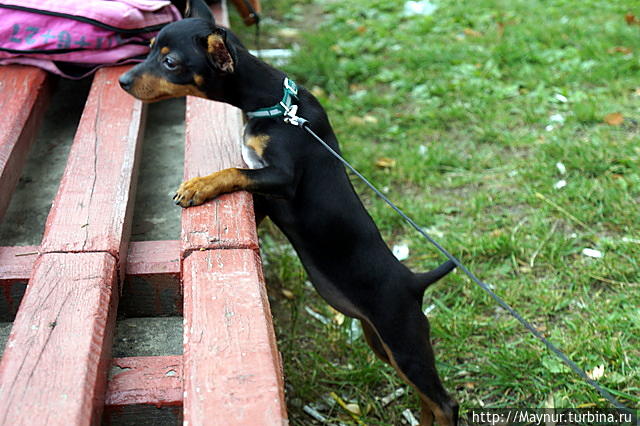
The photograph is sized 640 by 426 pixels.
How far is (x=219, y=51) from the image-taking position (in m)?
2.44

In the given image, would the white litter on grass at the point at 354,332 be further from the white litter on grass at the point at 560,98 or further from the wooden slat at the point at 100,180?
the white litter on grass at the point at 560,98

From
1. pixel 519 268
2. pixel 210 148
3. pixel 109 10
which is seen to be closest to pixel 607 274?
pixel 519 268

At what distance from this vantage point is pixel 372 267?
8.20 feet

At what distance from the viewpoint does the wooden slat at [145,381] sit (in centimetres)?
174

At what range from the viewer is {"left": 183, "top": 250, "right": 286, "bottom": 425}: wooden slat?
1513mm

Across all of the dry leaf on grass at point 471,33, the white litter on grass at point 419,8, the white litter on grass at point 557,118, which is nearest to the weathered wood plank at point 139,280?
the white litter on grass at point 557,118

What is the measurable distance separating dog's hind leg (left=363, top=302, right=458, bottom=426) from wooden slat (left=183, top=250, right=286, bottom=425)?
0.60 m

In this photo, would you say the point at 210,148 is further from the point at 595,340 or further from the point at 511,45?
the point at 511,45

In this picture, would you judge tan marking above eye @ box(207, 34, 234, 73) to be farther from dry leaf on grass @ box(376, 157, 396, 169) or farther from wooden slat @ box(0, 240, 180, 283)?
dry leaf on grass @ box(376, 157, 396, 169)

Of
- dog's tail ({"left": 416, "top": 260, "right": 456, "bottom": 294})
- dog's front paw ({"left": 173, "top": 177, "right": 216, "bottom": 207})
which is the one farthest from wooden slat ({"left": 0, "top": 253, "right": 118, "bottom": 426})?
dog's tail ({"left": 416, "top": 260, "right": 456, "bottom": 294})

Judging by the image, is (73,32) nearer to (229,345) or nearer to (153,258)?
(153,258)

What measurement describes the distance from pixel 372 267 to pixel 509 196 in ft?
5.87

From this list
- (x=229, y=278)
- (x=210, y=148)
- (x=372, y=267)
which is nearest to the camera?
(x=229, y=278)

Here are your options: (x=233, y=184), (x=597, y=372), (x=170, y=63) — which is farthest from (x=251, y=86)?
(x=597, y=372)
